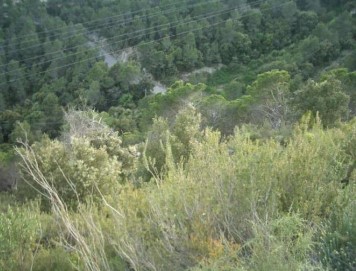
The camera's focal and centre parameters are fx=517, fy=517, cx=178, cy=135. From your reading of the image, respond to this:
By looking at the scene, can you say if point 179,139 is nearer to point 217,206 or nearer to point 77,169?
point 77,169

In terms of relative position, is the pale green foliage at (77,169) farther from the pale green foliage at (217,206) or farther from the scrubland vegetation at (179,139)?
the pale green foliage at (217,206)

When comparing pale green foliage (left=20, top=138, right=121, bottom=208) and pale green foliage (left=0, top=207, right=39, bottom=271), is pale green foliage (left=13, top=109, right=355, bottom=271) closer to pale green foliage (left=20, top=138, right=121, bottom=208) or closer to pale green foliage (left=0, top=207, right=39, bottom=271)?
pale green foliage (left=0, top=207, right=39, bottom=271)

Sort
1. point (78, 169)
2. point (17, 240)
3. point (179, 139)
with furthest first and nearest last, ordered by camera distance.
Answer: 1. point (179, 139)
2. point (78, 169)
3. point (17, 240)

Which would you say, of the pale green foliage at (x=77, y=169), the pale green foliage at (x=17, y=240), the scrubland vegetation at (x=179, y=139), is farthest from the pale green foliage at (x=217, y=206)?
the pale green foliage at (x=77, y=169)

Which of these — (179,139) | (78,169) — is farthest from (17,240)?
(179,139)

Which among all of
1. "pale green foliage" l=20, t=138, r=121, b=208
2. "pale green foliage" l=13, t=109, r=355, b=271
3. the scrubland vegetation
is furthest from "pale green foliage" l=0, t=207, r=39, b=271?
"pale green foliage" l=20, t=138, r=121, b=208

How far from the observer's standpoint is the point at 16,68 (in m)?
44.9

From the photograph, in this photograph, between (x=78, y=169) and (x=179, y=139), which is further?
(x=179, y=139)

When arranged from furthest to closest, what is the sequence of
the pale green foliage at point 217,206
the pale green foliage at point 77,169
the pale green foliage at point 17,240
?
the pale green foliage at point 77,169, the pale green foliage at point 17,240, the pale green foliage at point 217,206

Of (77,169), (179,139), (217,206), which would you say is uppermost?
(217,206)

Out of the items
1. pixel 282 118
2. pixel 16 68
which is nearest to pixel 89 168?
pixel 282 118

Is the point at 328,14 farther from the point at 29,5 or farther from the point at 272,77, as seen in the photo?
the point at 29,5

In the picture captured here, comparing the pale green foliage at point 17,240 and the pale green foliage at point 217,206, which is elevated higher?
the pale green foliage at point 217,206

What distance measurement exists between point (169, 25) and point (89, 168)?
1502 inches
